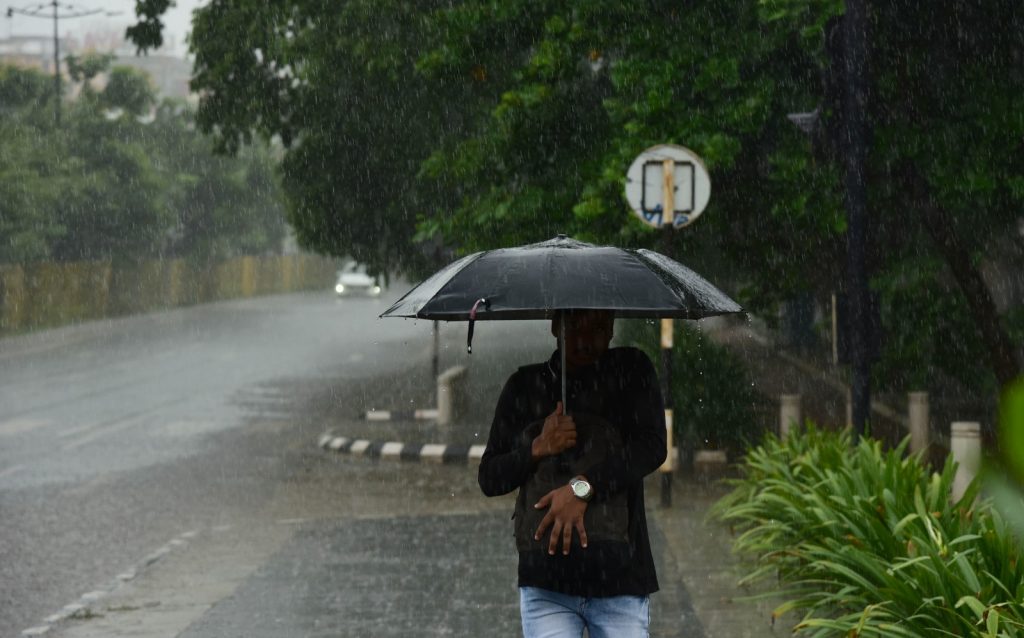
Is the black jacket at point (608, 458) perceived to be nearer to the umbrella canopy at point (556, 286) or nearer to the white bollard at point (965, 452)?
Result: the umbrella canopy at point (556, 286)

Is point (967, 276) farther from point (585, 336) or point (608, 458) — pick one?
point (608, 458)

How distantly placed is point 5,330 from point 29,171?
20.0 feet

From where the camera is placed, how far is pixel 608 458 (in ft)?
15.0

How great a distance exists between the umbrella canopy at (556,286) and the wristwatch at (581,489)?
19.6 inches

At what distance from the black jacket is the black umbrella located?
14 cm

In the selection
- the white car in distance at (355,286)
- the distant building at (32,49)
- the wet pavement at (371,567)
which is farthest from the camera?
the distant building at (32,49)

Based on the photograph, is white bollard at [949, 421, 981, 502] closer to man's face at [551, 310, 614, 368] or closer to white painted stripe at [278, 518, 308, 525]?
white painted stripe at [278, 518, 308, 525]

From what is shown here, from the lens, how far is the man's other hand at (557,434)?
4.51 m

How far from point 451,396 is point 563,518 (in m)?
15.9

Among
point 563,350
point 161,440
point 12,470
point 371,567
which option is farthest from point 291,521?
point 563,350

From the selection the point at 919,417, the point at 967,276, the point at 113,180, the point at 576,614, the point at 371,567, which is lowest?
the point at 371,567

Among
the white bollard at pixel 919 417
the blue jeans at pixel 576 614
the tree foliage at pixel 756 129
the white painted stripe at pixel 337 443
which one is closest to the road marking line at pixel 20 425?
the white painted stripe at pixel 337 443

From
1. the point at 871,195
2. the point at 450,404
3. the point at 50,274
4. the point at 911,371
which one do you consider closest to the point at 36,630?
the point at 871,195

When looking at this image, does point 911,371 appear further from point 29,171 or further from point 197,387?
point 29,171
